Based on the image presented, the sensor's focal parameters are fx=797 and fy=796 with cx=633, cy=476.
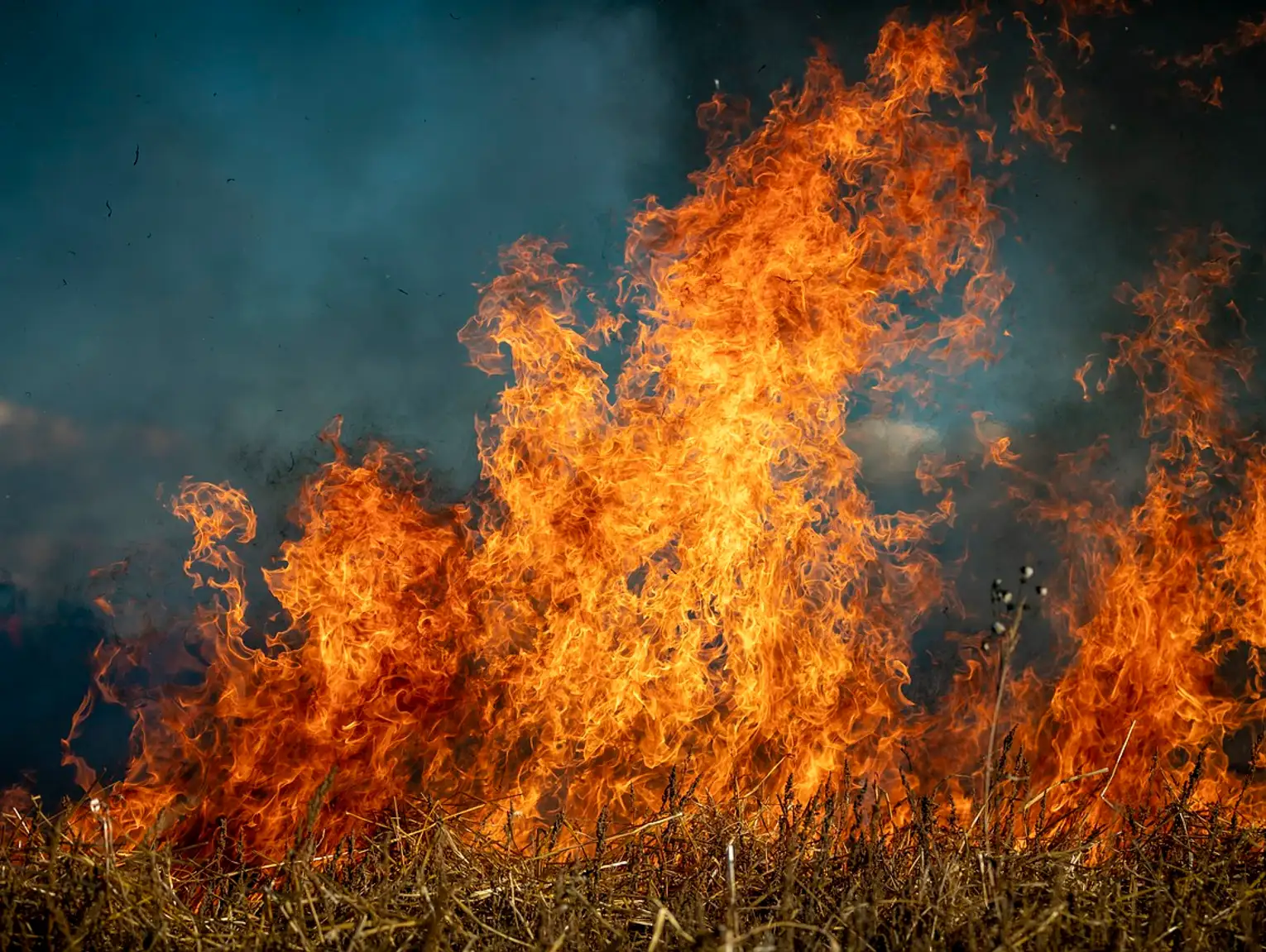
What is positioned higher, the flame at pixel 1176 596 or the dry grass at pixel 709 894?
the flame at pixel 1176 596

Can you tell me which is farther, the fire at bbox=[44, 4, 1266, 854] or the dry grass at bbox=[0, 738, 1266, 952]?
the fire at bbox=[44, 4, 1266, 854]

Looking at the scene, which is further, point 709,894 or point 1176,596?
point 1176,596

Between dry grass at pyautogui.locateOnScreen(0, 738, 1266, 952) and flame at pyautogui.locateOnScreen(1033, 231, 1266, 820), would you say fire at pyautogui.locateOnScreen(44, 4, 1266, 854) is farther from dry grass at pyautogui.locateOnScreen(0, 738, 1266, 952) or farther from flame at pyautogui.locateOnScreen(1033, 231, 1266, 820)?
dry grass at pyautogui.locateOnScreen(0, 738, 1266, 952)

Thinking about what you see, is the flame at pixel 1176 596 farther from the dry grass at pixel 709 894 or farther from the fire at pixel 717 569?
the dry grass at pixel 709 894

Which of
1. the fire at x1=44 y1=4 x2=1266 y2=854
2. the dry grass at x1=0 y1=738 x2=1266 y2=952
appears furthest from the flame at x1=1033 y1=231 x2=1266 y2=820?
the dry grass at x1=0 y1=738 x2=1266 y2=952

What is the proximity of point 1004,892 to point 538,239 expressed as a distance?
8816 mm

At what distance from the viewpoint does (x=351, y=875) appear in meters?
4.55

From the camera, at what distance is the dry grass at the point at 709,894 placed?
312 cm

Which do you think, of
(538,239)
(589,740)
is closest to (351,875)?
(589,740)

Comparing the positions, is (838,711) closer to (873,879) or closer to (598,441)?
(598,441)

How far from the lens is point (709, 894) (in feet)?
14.5

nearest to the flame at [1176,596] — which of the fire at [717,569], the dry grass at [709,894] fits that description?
the fire at [717,569]

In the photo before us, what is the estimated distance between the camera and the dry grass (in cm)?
312

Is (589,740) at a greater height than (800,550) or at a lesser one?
lesser
